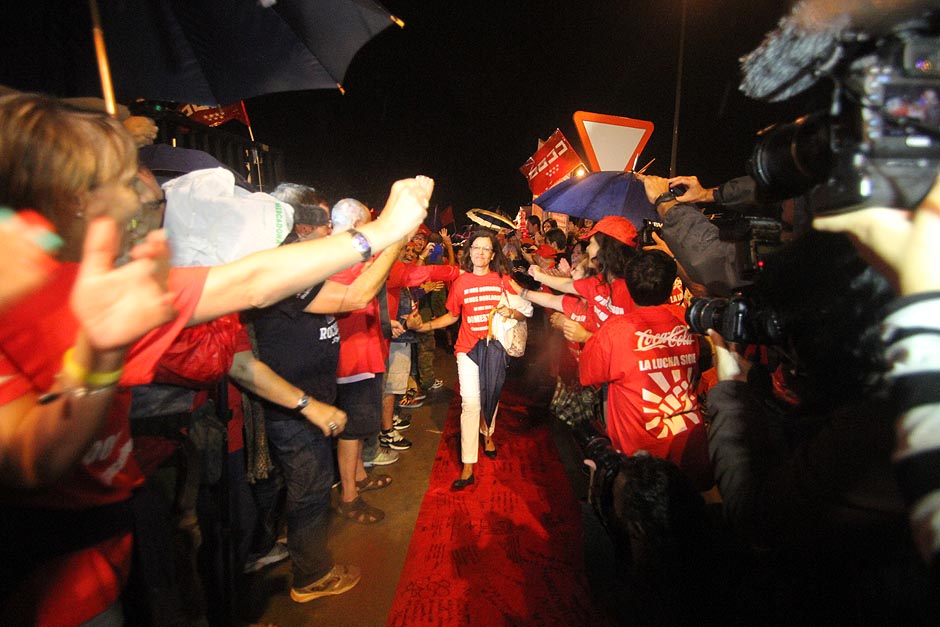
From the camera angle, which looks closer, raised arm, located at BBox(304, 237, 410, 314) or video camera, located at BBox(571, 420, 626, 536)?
video camera, located at BBox(571, 420, 626, 536)

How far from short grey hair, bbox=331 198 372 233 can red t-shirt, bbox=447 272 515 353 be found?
4.55 ft

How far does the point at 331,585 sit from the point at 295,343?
5.23 feet

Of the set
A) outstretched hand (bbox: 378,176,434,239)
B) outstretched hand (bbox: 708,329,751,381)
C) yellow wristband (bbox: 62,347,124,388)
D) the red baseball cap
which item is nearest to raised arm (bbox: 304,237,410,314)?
outstretched hand (bbox: 378,176,434,239)

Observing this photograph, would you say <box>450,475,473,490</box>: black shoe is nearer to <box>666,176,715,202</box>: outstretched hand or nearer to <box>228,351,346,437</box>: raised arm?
<box>228,351,346,437</box>: raised arm

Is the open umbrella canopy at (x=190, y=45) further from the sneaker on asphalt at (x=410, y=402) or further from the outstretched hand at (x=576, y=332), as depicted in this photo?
the sneaker on asphalt at (x=410, y=402)

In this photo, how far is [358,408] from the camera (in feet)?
11.5

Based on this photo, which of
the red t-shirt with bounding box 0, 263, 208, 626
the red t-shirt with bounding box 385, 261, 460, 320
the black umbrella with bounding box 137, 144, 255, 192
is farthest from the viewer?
the red t-shirt with bounding box 385, 261, 460, 320

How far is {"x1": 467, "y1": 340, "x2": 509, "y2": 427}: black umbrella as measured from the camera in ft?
13.8

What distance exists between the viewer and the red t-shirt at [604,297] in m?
3.56

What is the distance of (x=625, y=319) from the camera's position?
2.51 metres

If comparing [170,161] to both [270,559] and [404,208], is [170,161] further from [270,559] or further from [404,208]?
[270,559]

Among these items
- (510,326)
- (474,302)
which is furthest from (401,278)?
(510,326)

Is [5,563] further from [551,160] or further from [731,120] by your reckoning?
[731,120]

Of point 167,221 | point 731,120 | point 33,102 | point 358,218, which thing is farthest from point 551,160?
point 731,120
